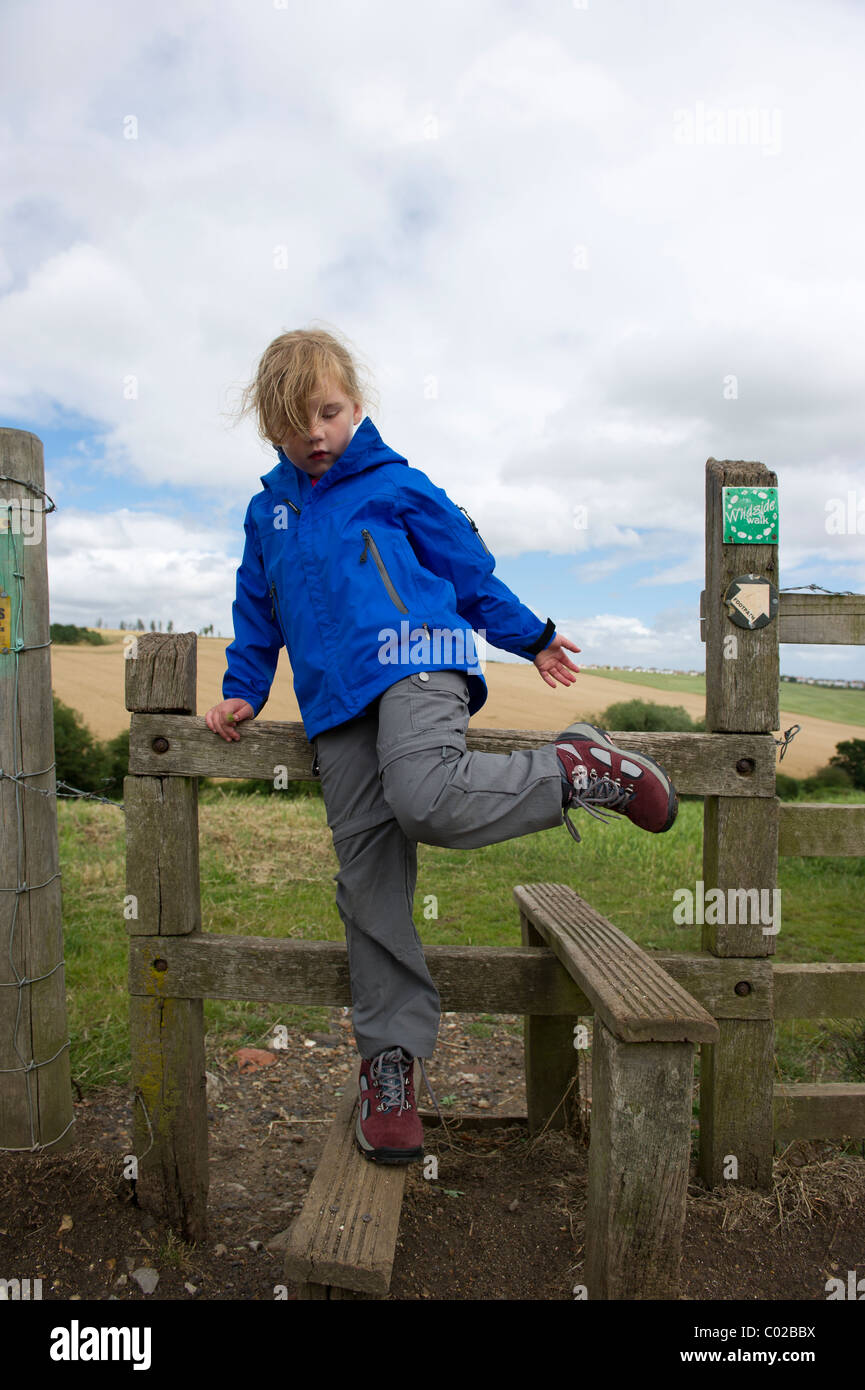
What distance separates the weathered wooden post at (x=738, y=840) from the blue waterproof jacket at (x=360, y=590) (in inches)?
24.0

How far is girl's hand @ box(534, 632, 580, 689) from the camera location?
9.33ft

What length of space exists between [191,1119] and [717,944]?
70.7 inches

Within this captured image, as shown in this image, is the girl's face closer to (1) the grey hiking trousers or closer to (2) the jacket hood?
(2) the jacket hood

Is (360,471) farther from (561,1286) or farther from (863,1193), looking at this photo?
(863,1193)

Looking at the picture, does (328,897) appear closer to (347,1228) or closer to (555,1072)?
(555,1072)

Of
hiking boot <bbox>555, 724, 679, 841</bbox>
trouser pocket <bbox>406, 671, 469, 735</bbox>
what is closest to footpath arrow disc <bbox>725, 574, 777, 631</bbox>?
hiking boot <bbox>555, 724, 679, 841</bbox>

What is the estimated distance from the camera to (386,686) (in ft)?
8.18

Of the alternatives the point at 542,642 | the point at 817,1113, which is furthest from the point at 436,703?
the point at 817,1113

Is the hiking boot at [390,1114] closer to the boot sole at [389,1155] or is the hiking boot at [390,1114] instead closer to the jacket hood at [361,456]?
the boot sole at [389,1155]

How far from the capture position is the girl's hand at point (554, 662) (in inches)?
112

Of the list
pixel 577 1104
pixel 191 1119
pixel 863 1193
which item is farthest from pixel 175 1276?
pixel 863 1193

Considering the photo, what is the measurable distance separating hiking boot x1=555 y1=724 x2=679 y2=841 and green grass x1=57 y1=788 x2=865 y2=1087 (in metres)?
1.50

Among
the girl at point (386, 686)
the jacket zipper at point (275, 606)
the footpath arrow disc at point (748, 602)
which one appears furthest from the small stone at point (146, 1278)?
the footpath arrow disc at point (748, 602)

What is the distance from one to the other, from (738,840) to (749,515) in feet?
3.47
